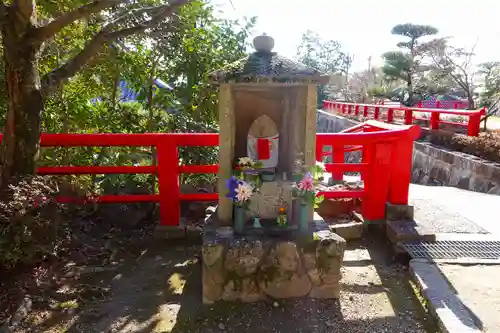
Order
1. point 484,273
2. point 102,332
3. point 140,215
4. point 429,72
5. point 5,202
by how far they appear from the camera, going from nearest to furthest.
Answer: point 102,332
point 5,202
point 484,273
point 140,215
point 429,72

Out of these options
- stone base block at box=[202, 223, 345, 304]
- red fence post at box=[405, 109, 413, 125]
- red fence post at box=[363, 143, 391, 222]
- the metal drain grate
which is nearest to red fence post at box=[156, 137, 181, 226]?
stone base block at box=[202, 223, 345, 304]

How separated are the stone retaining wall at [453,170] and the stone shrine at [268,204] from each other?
21.8 feet

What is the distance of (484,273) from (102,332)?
341cm

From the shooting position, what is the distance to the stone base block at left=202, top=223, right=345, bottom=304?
10.1 feet

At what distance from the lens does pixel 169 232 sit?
172 inches

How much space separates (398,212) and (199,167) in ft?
7.92

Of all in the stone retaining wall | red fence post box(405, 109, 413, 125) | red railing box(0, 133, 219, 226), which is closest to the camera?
red railing box(0, 133, 219, 226)

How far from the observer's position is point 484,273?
3502mm

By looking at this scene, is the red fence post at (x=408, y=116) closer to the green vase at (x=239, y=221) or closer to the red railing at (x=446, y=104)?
the red railing at (x=446, y=104)

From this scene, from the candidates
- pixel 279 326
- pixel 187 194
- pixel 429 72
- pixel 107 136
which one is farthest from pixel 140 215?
pixel 429 72

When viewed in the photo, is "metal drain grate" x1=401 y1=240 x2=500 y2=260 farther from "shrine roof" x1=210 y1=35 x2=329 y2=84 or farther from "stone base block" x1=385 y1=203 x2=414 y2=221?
"shrine roof" x1=210 y1=35 x2=329 y2=84

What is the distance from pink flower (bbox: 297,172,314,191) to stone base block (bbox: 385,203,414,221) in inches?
62.4

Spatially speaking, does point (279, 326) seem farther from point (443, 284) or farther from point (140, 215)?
point (140, 215)

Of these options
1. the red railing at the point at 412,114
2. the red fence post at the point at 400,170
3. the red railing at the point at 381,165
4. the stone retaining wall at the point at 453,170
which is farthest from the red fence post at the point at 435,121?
the red fence post at the point at 400,170
